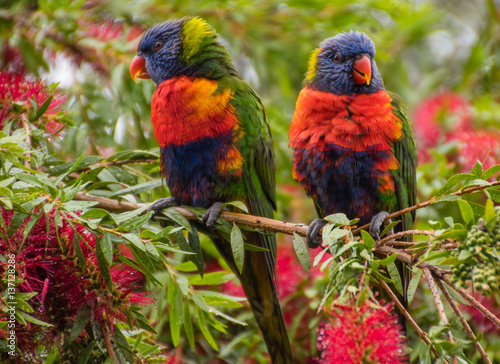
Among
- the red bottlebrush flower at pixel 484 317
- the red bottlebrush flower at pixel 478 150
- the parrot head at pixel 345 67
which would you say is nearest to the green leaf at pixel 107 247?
the parrot head at pixel 345 67

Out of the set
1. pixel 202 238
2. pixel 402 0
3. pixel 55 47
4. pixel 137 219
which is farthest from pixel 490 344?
pixel 402 0

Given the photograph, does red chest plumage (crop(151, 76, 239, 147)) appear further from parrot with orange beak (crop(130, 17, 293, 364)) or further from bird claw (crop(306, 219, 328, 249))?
bird claw (crop(306, 219, 328, 249))

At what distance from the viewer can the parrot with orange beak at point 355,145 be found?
216 cm

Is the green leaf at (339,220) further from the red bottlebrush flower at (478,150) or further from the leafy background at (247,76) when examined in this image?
the red bottlebrush flower at (478,150)

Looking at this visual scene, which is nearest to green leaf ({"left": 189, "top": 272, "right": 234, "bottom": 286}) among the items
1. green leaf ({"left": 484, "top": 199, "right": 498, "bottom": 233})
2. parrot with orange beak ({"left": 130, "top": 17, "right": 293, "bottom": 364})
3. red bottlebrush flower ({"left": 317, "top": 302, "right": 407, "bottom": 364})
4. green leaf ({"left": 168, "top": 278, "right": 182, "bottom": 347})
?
green leaf ({"left": 168, "top": 278, "right": 182, "bottom": 347})

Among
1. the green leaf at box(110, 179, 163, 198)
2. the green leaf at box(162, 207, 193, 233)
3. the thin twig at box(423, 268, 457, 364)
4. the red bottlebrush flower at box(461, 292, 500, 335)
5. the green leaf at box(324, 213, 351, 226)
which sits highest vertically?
the green leaf at box(324, 213, 351, 226)

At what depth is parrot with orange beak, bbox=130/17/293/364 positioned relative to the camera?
87.9 inches

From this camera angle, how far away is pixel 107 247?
1469 millimetres

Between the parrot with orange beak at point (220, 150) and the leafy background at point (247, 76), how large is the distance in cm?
16

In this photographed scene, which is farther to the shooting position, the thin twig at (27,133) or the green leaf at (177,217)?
the green leaf at (177,217)

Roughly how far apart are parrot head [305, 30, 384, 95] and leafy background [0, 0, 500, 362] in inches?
27.5

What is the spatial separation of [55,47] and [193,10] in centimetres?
93

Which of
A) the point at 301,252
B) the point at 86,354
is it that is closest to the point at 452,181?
the point at 301,252

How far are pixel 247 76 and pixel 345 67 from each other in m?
2.02
